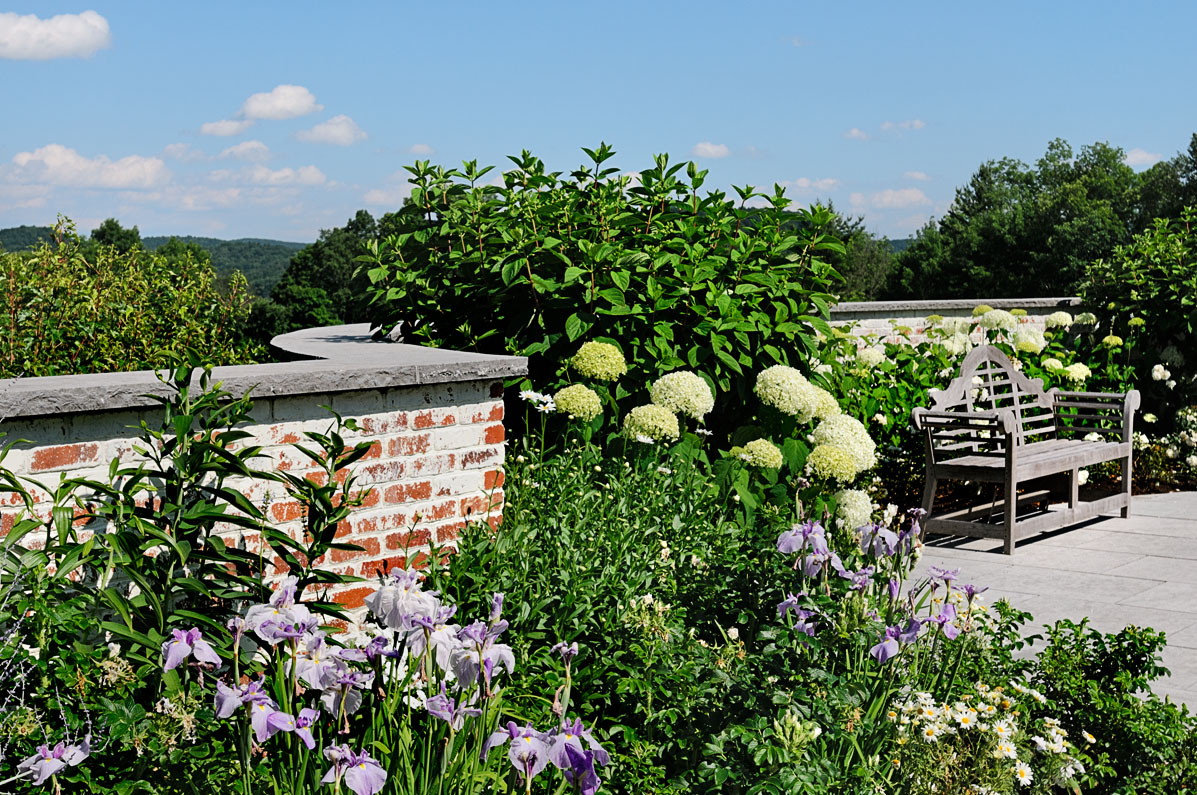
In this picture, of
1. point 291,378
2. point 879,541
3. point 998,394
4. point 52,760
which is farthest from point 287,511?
point 998,394

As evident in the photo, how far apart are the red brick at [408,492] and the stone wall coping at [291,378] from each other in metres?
0.37

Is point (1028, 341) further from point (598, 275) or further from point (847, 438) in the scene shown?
point (598, 275)

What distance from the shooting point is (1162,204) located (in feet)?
164

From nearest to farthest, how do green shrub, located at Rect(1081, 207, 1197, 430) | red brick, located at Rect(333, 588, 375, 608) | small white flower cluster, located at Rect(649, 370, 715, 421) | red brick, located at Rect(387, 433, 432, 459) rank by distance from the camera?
red brick, located at Rect(333, 588, 375, 608) → red brick, located at Rect(387, 433, 432, 459) → small white flower cluster, located at Rect(649, 370, 715, 421) → green shrub, located at Rect(1081, 207, 1197, 430)

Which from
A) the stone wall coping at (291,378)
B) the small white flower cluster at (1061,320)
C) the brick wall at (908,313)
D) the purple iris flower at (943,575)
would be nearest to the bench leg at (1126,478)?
the brick wall at (908,313)

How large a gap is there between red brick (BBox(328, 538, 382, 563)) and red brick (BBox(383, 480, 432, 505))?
0.52ft

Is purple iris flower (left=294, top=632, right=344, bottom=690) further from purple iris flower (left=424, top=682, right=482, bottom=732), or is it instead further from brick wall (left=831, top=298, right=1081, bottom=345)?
brick wall (left=831, top=298, right=1081, bottom=345)

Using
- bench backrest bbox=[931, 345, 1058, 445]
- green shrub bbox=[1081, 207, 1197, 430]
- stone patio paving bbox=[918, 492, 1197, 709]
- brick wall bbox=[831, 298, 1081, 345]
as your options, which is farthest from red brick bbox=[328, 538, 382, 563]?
green shrub bbox=[1081, 207, 1197, 430]

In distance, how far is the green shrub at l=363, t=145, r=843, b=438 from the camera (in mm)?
4812

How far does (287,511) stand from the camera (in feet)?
10.9

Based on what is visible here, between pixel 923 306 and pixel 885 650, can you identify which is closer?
pixel 885 650

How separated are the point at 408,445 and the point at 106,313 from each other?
2535mm

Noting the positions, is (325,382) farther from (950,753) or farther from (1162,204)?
(1162,204)

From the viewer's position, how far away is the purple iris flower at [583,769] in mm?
1838
